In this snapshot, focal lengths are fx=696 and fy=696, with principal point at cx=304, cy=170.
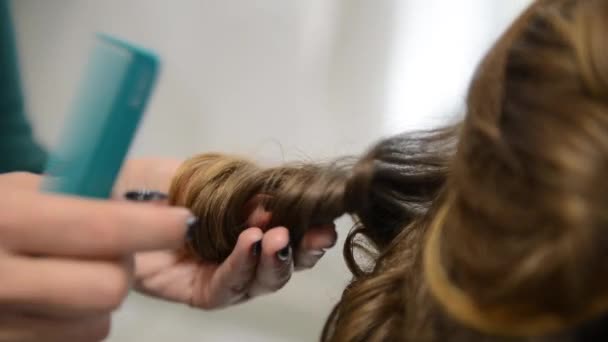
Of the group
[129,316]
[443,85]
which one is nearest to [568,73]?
[443,85]

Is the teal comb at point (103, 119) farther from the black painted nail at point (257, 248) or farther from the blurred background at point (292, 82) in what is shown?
the blurred background at point (292, 82)

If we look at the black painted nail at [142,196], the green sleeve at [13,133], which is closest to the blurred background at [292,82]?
the green sleeve at [13,133]

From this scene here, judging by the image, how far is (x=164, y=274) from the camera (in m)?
0.71

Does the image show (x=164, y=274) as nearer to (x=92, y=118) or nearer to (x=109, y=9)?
(x=92, y=118)

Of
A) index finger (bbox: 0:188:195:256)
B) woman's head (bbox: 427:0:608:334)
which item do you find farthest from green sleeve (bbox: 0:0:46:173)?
woman's head (bbox: 427:0:608:334)

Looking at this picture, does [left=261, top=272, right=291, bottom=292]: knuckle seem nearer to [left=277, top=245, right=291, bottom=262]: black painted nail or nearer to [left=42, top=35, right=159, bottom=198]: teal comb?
[left=277, top=245, right=291, bottom=262]: black painted nail

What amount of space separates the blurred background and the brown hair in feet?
1.50

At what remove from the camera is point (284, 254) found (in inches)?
23.2

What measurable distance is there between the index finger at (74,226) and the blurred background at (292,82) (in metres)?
0.56

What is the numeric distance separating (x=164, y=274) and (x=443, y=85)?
0.53 meters

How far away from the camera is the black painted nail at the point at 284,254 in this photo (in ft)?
1.92

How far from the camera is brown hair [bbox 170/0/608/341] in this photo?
363 mm

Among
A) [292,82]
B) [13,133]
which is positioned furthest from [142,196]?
[292,82]

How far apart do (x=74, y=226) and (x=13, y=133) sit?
398 mm
